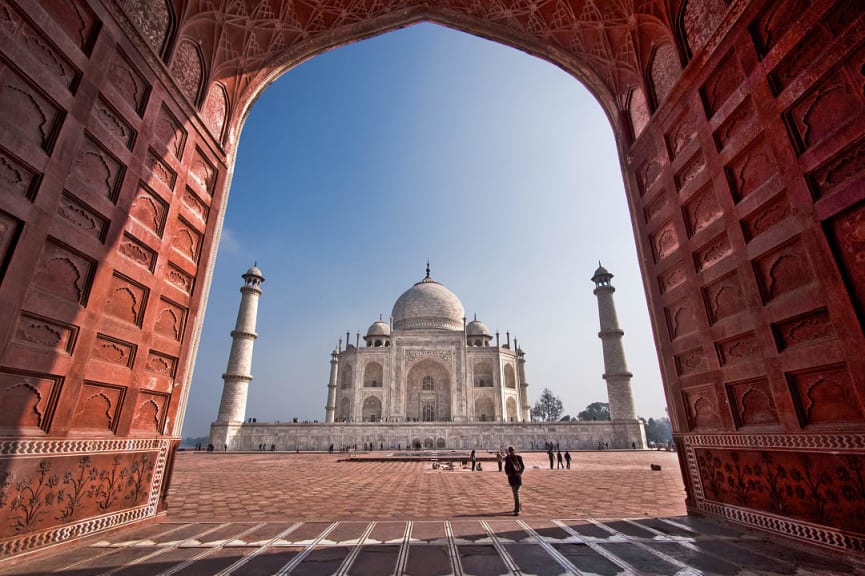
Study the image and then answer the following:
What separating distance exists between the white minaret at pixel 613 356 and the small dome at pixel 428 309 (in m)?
14.6

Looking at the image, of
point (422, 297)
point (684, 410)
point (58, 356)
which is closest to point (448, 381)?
point (422, 297)

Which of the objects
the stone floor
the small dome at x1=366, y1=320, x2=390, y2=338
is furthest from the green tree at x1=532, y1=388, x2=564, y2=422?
the stone floor

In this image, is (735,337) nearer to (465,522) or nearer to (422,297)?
(465,522)

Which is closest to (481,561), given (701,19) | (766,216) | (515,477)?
(515,477)

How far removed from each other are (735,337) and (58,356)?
716 cm

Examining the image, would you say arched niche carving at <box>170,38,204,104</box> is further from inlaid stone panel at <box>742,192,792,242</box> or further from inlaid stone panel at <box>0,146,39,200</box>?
inlaid stone panel at <box>742,192,792,242</box>

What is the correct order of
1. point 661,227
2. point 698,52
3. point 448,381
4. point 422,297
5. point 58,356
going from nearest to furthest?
point 58,356 < point 698,52 < point 661,227 < point 448,381 < point 422,297

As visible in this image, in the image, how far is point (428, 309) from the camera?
1527 inches

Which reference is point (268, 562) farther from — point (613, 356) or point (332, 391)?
point (332, 391)

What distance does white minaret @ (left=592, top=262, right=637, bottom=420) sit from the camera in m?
26.8

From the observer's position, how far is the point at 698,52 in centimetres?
502

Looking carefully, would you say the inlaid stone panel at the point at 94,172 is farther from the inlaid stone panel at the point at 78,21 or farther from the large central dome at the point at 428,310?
the large central dome at the point at 428,310

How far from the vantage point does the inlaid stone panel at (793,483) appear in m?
3.22

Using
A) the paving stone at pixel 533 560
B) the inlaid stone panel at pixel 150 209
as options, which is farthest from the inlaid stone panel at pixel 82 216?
the paving stone at pixel 533 560
